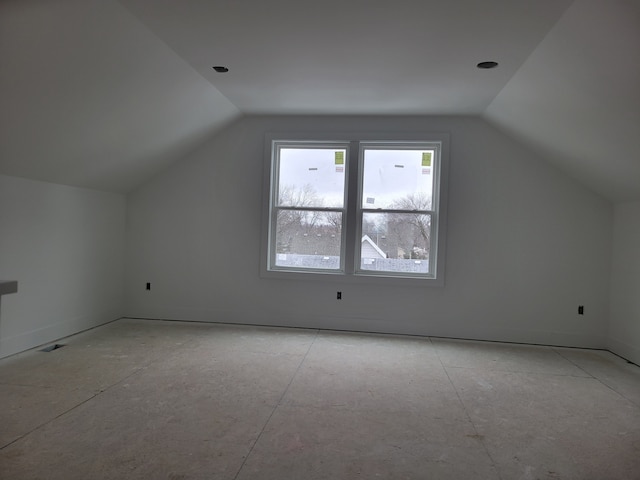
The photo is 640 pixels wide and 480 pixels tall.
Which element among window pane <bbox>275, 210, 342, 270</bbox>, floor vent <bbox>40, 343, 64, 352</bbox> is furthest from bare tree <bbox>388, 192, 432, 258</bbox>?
floor vent <bbox>40, 343, 64, 352</bbox>

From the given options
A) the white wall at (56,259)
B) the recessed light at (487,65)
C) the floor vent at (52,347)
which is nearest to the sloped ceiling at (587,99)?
the recessed light at (487,65)

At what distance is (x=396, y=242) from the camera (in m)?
4.99

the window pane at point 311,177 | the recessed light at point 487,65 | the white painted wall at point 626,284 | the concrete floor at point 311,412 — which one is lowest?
the concrete floor at point 311,412

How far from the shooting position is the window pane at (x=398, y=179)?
4.94 m

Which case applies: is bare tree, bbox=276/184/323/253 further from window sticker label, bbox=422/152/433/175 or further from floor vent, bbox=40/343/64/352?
floor vent, bbox=40/343/64/352

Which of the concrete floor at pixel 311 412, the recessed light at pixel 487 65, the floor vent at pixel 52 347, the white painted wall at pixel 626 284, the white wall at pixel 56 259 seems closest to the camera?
the concrete floor at pixel 311 412

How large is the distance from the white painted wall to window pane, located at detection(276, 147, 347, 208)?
2966 millimetres

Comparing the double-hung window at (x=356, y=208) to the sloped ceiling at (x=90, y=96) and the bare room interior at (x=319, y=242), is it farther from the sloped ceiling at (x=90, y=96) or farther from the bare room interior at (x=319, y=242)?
the sloped ceiling at (x=90, y=96)

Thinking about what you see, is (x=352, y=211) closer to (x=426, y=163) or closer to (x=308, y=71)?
(x=426, y=163)

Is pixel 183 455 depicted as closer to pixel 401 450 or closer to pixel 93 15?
pixel 401 450

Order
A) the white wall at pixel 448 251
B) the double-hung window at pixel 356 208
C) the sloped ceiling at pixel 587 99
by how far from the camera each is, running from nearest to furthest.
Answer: the sloped ceiling at pixel 587 99 → the white wall at pixel 448 251 → the double-hung window at pixel 356 208

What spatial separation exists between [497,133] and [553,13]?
227 centimetres

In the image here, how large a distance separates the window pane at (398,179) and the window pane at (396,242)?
0.50ft

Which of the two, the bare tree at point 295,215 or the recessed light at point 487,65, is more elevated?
the recessed light at point 487,65
